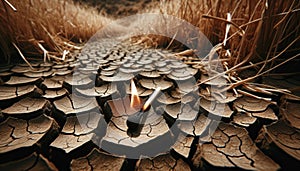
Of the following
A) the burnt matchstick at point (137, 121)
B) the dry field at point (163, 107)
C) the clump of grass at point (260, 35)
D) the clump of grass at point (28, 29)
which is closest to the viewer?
the dry field at point (163, 107)

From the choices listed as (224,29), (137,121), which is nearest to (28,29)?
(137,121)

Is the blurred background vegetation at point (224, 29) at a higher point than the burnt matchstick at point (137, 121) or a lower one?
→ higher

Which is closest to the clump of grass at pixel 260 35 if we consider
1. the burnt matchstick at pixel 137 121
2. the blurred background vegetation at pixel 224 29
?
the blurred background vegetation at pixel 224 29

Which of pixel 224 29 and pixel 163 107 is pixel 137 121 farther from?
pixel 224 29

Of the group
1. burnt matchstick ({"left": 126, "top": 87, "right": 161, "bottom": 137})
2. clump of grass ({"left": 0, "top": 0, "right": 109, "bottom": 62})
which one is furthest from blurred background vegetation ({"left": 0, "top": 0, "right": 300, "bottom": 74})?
burnt matchstick ({"left": 126, "top": 87, "right": 161, "bottom": 137})

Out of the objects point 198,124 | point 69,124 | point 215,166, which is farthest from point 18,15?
point 215,166

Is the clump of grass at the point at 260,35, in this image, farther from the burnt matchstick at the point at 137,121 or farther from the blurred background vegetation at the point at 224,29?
the burnt matchstick at the point at 137,121

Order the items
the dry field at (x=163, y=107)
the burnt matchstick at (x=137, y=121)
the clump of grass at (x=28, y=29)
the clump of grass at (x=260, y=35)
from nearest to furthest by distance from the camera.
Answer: the dry field at (x=163, y=107) → the burnt matchstick at (x=137, y=121) → the clump of grass at (x=260, y=35) → the clump of grass at (x=28, y=29)

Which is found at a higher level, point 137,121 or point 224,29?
point 224,29

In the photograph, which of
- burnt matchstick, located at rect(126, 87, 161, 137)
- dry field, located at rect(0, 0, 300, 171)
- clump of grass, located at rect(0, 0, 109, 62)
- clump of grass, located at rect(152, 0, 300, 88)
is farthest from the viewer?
clump of grass, located at rect(0, 0, 109, 62)

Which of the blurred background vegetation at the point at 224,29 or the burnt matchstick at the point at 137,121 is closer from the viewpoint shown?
the burnt matchstick at the point at 137,121

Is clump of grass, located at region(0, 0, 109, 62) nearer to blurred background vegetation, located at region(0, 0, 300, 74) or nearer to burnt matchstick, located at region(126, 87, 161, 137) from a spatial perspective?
blurred background vegetation, located at region(0, 0, 300, 74)
